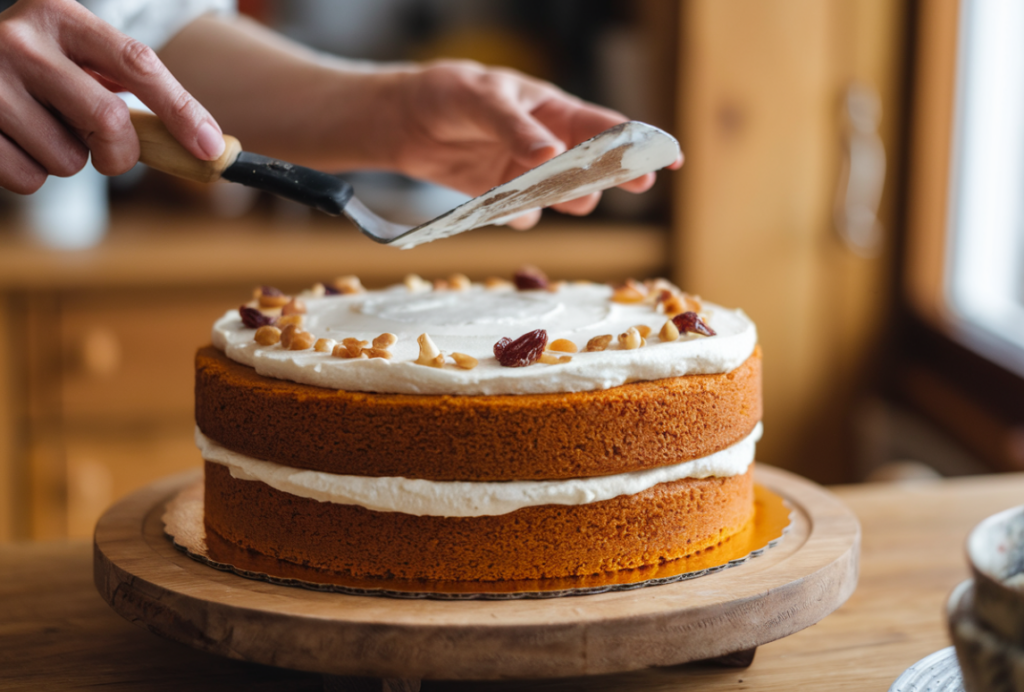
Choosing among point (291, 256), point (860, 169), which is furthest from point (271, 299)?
point (860, 169)

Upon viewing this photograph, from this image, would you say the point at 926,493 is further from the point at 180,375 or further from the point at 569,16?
the point at 569,16

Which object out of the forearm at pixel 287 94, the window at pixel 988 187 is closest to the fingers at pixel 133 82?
the forearm at pixel 287 94

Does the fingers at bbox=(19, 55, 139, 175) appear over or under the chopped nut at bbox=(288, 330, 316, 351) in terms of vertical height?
over

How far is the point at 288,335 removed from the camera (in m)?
0.99

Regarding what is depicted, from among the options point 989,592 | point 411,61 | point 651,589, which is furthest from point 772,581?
point 411,61

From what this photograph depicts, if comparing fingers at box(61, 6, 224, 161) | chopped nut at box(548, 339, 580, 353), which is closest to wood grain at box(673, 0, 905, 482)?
chopped nut at box(548, 339, 580, 353)

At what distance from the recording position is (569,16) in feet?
10.1

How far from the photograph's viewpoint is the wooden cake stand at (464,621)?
0.77m

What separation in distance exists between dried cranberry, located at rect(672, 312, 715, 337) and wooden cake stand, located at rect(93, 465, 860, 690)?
24 centimetres

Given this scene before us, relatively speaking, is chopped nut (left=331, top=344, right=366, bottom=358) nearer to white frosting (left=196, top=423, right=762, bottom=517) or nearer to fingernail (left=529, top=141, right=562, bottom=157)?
white frosting (left=196, top=423, right=762, bottom=517)

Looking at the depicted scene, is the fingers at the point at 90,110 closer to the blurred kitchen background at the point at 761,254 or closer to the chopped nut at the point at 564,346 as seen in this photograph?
the chopped nut at the point at 564,346

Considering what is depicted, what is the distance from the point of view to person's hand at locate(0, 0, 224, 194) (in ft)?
2.91

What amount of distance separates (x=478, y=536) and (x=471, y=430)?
10 cm

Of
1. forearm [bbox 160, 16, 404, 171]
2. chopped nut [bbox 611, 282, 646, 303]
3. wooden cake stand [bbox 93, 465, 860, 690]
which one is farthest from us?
forearm [bbox 160, 16, 404, 171]
